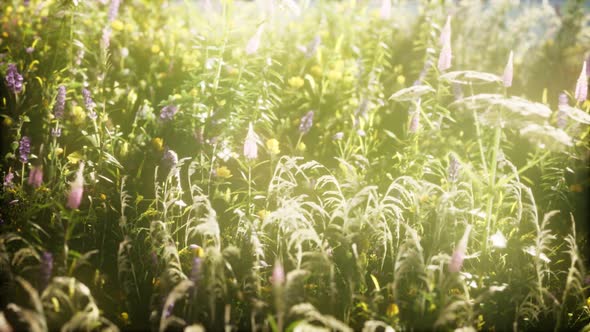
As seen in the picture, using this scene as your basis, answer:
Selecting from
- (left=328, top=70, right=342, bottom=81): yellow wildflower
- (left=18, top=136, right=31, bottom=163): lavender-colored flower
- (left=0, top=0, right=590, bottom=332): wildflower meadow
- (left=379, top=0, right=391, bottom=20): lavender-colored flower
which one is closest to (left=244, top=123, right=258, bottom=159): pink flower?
(left=0, top=0, right=590, bottom=332): wildflower meadow

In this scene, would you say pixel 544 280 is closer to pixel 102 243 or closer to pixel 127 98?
pixel 102 243

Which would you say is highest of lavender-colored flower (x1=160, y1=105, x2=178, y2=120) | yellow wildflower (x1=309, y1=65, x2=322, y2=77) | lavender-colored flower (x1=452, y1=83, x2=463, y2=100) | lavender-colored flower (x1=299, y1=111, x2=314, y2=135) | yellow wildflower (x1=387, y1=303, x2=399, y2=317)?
yellow wildflower (x1=309, y1=65, x2=322, y2=77)

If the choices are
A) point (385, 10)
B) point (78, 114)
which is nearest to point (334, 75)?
point (385, 10)

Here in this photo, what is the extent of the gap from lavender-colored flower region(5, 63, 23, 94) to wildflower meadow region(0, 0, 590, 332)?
10 millimetres

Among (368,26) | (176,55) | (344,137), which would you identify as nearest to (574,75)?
(368,26)

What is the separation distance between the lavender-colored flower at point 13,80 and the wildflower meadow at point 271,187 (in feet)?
0.03

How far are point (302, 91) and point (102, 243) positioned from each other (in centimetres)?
186

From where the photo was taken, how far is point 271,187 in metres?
2.10

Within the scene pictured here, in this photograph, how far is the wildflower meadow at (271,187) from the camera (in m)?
1.72

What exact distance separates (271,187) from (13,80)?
1602 millimetres

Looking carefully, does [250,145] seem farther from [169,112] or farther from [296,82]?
[296,82]

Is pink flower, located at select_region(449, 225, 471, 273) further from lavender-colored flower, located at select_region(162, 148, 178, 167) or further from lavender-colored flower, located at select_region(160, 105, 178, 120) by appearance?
lavender-colored flower, located at select_region(160, 105, 178, 120)

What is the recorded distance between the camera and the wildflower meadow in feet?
5.64

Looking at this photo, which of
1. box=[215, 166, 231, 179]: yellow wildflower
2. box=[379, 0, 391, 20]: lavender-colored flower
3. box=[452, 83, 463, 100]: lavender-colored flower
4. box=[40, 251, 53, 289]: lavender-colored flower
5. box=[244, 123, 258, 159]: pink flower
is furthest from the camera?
box=[379, 0, 391, 20]: lavender-colored flower
